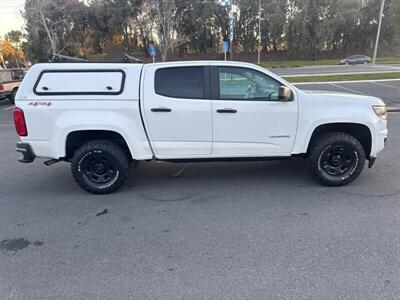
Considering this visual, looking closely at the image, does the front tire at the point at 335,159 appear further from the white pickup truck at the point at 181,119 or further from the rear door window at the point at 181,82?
the rear door window at the point at 181,82

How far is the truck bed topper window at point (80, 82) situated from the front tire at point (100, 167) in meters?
0.73

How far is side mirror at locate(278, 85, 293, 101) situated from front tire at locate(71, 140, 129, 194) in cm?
232

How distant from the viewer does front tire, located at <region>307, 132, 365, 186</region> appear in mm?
4473

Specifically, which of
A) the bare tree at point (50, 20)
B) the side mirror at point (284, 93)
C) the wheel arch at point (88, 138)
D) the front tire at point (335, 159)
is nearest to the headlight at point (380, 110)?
the front tire at point (335, 159)

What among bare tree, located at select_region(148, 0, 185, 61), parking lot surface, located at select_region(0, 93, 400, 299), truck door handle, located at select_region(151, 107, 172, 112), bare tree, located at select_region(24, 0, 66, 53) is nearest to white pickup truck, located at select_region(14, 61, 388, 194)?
truck door handle, located at select_region(151, 107, 172, 112)

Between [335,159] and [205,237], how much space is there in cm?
236

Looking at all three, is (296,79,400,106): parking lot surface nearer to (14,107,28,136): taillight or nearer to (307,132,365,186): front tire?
(307,132,365,186): front tire

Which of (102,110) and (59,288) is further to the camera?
(102,110)

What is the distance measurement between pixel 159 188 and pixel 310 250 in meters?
2.39

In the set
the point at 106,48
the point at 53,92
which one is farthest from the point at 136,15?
the point at 53,92

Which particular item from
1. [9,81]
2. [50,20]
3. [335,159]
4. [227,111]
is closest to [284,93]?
[227,111]

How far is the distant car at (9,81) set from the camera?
14977 mm

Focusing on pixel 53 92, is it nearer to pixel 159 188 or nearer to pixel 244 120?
pixel 159 188

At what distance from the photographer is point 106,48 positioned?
180ft
